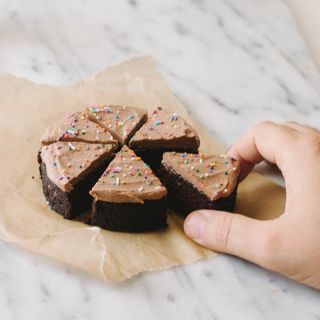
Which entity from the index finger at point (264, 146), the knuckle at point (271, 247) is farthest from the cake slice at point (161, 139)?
the knuckle at point (271, 247)

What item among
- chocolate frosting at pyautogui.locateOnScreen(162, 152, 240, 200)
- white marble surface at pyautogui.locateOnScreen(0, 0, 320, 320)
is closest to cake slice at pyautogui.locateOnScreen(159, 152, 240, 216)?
chocolate frosting at pyautogui.locateOnScreen(162, 152, 240, 200)

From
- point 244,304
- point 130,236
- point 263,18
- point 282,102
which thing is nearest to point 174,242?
point 130,236

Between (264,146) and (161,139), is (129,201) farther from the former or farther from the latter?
(264,146)

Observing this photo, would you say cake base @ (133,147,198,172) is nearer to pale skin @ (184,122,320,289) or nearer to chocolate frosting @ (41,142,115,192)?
chocolate frosting @ (41,142,115,192)

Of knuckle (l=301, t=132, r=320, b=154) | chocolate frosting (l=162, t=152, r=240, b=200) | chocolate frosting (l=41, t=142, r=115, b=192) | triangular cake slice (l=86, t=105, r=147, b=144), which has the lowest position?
chocolate frosting (l=41, t=142, r=115, b=192)

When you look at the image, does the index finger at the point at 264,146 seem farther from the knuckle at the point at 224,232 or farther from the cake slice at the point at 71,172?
the cake slice at the point at 71,172

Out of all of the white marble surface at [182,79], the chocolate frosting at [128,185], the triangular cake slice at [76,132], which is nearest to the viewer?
the white marble surface at [182,79]

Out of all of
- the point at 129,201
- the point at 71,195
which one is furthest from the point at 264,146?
the point at 71,195
